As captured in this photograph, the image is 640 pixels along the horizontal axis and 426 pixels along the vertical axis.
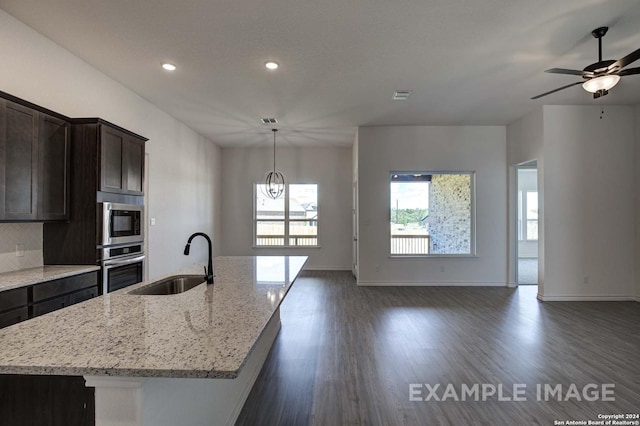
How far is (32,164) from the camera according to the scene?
8.55 feet

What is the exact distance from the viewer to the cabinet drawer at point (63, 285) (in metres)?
2.33

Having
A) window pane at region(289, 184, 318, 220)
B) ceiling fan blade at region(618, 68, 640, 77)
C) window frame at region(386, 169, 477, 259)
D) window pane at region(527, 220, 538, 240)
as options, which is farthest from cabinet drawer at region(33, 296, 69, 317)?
window pane at region(527, 220, 538, 240)

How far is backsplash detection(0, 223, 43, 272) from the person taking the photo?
2645 millimetres

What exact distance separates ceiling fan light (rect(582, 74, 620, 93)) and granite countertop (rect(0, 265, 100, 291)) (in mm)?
4940

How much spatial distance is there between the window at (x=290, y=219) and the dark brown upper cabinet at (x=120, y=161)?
4461 millimetres

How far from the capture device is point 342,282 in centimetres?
642

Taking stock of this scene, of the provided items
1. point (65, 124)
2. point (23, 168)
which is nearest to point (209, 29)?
point (65, 124)

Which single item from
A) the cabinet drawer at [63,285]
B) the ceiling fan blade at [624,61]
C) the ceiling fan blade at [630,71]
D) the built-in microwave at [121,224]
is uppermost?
the ceiling fan blade at [624,61]

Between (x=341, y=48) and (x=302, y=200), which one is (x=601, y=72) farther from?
(x=302, y=200)

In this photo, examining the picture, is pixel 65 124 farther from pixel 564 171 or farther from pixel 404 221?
pixel 564 171

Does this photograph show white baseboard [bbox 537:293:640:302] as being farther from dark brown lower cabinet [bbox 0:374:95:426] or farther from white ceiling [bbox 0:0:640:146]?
dark brown lower cabinet [bbox 0:374:95:426]

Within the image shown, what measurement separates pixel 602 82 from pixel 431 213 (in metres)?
3.56

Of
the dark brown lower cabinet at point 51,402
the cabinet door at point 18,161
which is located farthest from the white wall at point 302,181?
the dark brown lower cabinet at point 51,402

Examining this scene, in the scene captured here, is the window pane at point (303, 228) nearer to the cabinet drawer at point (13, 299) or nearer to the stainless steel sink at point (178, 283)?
the stainless steel sink at point (178, 283)
